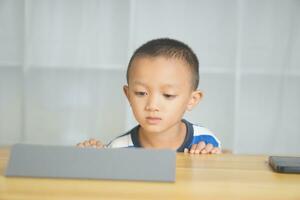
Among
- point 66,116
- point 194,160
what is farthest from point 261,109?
point 194,160

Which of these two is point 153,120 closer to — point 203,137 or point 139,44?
point 203,137

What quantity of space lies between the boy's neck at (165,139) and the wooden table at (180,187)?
691 millimetres

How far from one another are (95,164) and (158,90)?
0.53 meters

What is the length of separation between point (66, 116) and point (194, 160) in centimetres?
187

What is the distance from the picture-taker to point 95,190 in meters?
0.53

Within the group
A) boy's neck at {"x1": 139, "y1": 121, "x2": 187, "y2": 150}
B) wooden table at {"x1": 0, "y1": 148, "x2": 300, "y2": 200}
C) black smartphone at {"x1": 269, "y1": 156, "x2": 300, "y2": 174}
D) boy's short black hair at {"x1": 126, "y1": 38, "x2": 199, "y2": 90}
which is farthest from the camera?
boy's neck at {"x1": 139, "y1": 121, "x2": 187, "y2": 150}

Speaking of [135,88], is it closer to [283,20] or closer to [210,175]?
[210,175]

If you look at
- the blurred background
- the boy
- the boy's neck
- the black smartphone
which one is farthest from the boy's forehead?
the blurred background

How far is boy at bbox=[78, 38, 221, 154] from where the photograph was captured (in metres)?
1.12

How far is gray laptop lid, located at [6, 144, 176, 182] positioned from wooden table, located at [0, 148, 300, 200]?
0.5 inches

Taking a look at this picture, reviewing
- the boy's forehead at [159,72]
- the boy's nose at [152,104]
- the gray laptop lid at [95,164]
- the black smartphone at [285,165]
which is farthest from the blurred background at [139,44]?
the gray laptop lid at [95,164]

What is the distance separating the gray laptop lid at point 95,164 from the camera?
58 cm

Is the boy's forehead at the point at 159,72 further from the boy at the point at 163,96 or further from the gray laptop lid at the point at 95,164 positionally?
the gray laptop lid at the point at 95,164

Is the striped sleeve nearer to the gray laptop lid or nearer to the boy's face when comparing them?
the boy's face
